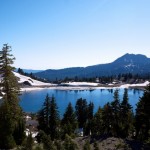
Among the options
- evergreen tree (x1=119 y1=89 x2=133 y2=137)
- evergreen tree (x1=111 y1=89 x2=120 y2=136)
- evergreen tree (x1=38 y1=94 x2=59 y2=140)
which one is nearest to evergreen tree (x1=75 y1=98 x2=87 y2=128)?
evergreen tree (x1=119 y1=89 x2=133 y2=137)

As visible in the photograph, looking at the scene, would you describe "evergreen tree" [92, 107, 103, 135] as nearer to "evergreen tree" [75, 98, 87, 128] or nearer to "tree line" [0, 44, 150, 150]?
"tree line" [0, 44, 150, 150]

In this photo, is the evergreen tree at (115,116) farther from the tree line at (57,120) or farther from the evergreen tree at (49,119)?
the evergreen tree at (49,119)

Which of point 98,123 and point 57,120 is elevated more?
point 57,120

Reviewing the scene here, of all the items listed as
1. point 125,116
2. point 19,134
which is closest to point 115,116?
point 125,116

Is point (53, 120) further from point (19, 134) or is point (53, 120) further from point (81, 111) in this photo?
point (81, 111)

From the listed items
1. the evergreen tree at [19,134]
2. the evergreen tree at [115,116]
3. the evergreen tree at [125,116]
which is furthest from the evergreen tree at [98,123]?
the evergreen tree at [19,134]

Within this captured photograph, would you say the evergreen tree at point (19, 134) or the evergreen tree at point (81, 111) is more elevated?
the evergreen tree at point (19, 134)

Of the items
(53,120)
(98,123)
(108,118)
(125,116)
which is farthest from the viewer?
(98,123)

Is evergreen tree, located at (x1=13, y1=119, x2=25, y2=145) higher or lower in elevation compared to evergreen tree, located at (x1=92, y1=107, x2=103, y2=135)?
higher

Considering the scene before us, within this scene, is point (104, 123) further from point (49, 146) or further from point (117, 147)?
point (49, 146)

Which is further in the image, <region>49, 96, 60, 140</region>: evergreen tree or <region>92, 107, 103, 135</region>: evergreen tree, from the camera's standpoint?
<region>92, 107, 103, 135</region>: evergreen tree

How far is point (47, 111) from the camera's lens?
190ft

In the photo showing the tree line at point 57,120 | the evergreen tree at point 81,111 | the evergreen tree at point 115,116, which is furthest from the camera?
the evergreen tree at point 81,111

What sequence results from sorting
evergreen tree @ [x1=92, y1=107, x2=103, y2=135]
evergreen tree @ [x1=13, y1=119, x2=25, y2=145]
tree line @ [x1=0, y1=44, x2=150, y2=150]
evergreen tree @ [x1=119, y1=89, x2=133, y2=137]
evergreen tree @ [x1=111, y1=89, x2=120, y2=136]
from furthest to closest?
1. evergreen tree @ [x1=92, y1=107, x2=103, y2=135]
2. evergreen tree @ [x1=119, y1=89, x2=133, y2=137]
3. evergreen tree @ [x1=111, y1=89, x2=120, y2=136]
4. evergreen tree @ [x1=13, y1=119, x2=25, y2=145]
5. tree line @ [x1=0, y1=44, x2=150, y2=150]
